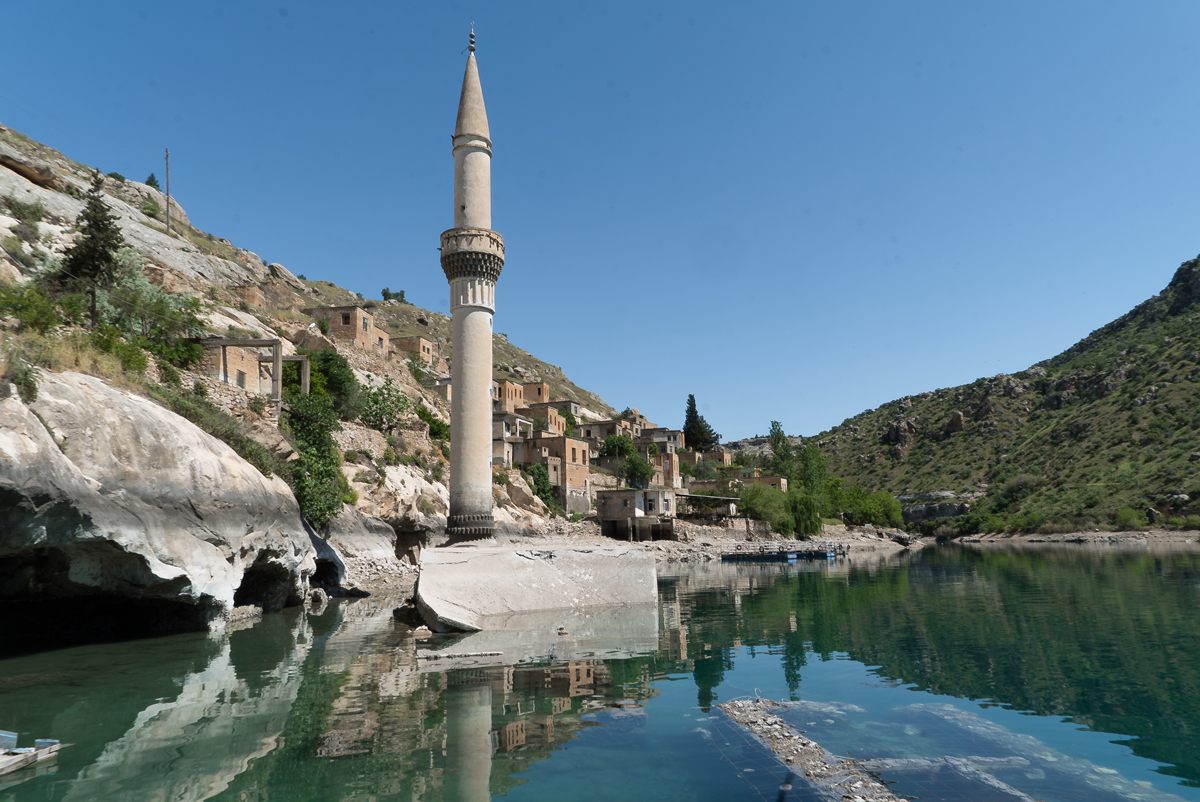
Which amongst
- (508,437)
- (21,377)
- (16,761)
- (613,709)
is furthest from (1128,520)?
(16,761)

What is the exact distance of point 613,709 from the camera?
11.1 metres

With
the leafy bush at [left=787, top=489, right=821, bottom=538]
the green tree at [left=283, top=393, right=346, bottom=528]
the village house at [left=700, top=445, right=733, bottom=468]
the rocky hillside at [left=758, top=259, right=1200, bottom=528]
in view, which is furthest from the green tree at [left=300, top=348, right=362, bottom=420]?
the rocky hillside at [left=758, top=259, right=1200, bottom=528]

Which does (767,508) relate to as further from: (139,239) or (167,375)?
(167,375)

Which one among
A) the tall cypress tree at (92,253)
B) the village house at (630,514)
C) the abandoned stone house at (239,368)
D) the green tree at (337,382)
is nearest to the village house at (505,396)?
the village house at (630,514)

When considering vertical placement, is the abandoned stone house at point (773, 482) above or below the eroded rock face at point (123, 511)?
above

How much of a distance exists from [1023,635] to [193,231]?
68.1m

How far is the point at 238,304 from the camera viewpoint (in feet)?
133

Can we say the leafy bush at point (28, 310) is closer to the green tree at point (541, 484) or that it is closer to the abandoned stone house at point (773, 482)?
the green tree at point (541, 484)

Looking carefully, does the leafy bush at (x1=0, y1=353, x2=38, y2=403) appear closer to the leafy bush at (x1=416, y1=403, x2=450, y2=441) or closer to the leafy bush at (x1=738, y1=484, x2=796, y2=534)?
the leafy bush at (x1=416, y1=403, x2=450, y2=441)

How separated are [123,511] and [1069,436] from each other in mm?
90691

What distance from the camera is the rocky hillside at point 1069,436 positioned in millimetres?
69312

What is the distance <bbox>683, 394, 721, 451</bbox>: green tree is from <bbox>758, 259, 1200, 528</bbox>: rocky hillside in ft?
84.3

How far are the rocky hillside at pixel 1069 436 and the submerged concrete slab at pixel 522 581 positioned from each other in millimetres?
60211

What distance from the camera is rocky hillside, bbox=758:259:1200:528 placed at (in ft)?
227
